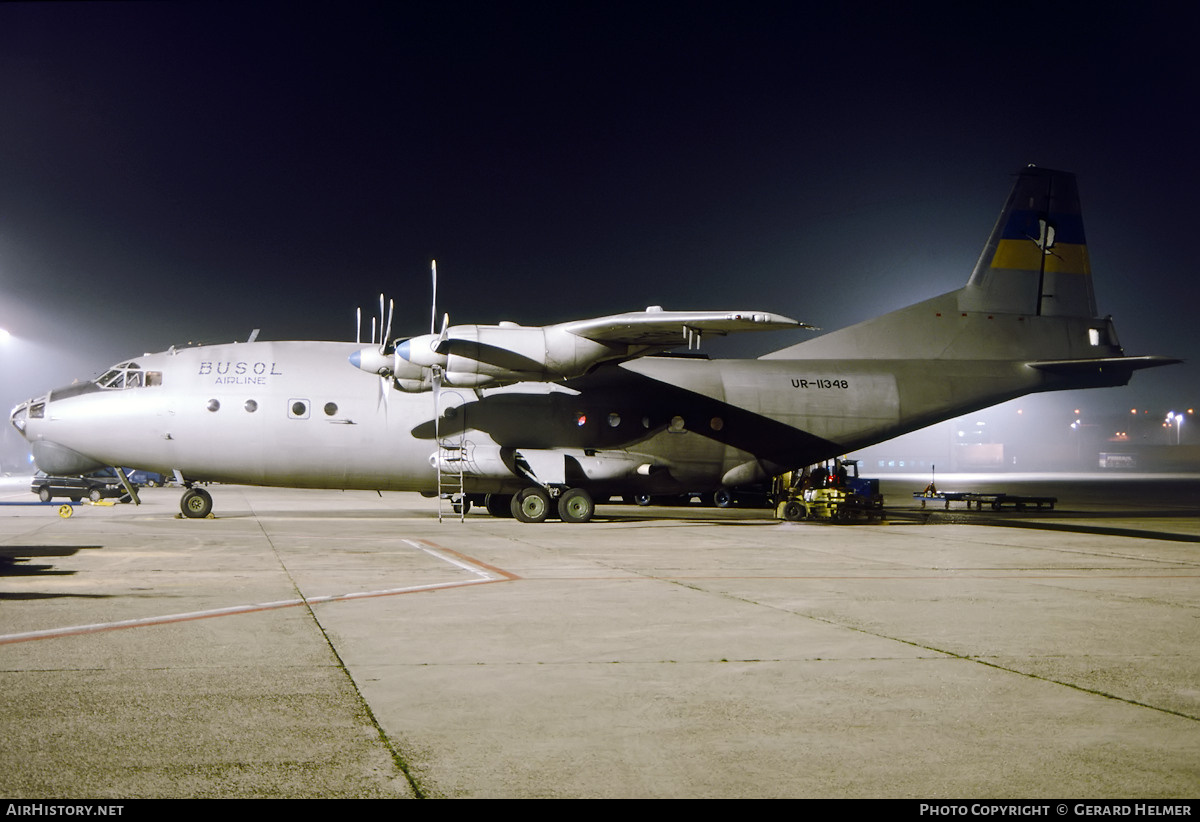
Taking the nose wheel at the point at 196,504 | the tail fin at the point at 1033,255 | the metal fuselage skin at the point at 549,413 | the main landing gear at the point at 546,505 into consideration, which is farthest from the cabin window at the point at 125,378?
the tail fin at the point at 1033,255

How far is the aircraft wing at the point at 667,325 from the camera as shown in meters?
18.8

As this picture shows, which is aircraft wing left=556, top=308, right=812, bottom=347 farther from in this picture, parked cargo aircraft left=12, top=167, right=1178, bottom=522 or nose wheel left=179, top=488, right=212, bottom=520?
nose wheel left=179, top=488, right=212, bottom=520

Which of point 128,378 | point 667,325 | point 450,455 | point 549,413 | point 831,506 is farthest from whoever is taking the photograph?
point 831,506

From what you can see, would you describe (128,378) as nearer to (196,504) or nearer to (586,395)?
(196,504)

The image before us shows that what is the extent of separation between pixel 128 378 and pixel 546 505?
34.4 feet

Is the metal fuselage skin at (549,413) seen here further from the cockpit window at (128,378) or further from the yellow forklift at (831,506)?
the yellow forklift at (831,506)

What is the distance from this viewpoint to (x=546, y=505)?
22438mm

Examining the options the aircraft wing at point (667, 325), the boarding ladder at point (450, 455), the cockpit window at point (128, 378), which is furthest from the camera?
the cockpit window at point (128, 378)

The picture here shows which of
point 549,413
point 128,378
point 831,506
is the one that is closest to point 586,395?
point 549,413

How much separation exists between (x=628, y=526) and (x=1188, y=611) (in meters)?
13.8

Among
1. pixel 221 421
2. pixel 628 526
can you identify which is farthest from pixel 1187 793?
pixel 221 421

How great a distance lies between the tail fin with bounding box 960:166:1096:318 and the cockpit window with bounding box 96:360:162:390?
21.1 m

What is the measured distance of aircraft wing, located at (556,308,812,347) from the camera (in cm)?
1880

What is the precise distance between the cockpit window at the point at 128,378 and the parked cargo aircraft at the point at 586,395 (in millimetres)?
48
